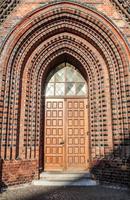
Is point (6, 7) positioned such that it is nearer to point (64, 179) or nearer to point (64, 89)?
point (64, 89)

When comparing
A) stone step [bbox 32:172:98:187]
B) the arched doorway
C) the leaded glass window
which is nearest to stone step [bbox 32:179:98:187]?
stone step [bbox 32:172:98:187]

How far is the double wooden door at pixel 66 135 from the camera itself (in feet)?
25.8

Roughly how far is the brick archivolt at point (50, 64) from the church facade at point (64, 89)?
0.10 feet

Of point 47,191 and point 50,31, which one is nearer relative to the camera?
point 47,191

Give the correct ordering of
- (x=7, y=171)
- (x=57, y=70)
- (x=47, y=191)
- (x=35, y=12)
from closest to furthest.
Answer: (x=47, y=191), (x=7, y=171), (x=35, y=12), (x=57, y=70)

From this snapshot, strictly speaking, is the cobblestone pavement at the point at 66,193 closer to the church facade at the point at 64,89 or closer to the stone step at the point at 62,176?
the church facade at the point at 64,89

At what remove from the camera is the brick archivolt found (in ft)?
22.9

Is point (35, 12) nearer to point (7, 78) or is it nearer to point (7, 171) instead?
point (7, 78)

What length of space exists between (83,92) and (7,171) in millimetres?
3979

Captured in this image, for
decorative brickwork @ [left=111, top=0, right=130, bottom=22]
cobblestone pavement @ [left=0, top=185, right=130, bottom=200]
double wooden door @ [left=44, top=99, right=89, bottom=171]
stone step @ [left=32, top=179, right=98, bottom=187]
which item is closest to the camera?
cobblestone pavement @ [left=0, top=185, right=130, bottom=200]

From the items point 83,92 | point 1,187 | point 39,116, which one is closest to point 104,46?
point 83,92

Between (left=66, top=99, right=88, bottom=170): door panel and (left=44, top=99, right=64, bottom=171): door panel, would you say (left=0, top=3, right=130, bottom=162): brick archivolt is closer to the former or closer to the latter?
(left=44, top=99, right=64, bottom=171): door panel

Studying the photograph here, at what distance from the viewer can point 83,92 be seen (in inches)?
331

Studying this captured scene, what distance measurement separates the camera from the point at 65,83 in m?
8.47
